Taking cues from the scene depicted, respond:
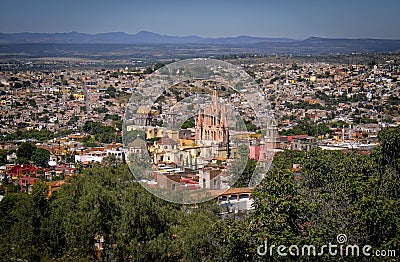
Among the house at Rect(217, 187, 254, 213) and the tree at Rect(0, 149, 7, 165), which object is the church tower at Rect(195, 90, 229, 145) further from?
the tree at Rect(0, 149, 7, 165)

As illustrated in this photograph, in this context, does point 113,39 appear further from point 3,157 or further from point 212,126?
point 212,126

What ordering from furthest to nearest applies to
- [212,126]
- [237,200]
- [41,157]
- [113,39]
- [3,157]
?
1. [113,39]
2. [3,157]
3. [41,157]
4. [237,200]
5. [212,126]

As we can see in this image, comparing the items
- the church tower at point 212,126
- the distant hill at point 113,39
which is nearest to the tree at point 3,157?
the church tower at point 212,126

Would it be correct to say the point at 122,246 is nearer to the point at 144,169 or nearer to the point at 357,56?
the point at 144,169

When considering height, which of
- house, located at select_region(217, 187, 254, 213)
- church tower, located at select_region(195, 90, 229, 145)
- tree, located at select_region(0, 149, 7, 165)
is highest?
church tower, located at select_region(195, 90, 229, 145)

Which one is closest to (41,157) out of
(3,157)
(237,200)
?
(3,157)

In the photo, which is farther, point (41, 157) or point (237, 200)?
point (41, 157)

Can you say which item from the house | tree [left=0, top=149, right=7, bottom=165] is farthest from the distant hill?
the house

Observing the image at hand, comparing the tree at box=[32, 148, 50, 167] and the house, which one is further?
the tree at box=[32, 148, 50, 167]
